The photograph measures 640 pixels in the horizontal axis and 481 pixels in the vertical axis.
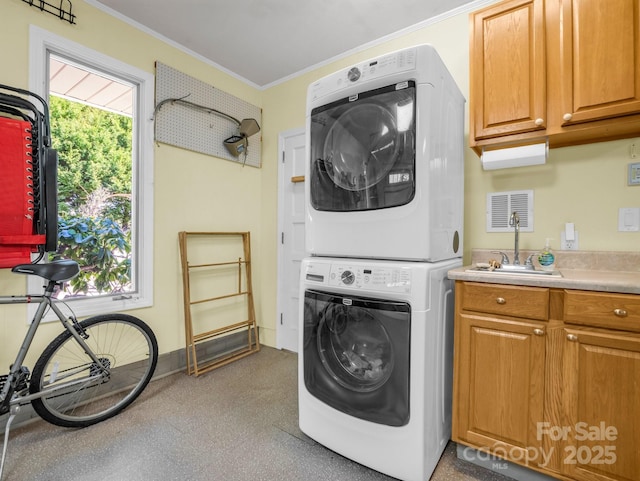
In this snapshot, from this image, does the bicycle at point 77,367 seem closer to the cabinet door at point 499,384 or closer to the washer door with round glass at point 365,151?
the washer door with round glass at point 365,151

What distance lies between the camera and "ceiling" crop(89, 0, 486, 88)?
6.93ft

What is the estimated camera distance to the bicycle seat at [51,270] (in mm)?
1594

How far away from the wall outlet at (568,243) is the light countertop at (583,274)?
0.11 feet

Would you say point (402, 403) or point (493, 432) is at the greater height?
point (402, 403)

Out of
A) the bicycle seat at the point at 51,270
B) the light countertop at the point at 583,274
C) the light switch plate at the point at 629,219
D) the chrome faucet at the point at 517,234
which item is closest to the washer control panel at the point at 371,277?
the light countertop at the point at 583,274

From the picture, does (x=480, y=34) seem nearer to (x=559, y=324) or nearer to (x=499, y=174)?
(x=499, y=174)

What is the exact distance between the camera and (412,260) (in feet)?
4.88

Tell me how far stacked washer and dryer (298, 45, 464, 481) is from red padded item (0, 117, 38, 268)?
62.2 inches

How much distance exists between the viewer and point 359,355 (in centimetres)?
157

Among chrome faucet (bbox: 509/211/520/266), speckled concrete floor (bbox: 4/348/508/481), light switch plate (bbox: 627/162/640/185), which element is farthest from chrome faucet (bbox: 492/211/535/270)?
speckled concrete floor (bbox: 4/348/508/481)

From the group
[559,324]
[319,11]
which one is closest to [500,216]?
[559,324]

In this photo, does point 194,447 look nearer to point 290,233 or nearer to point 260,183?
point 290,233

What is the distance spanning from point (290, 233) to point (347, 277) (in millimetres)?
1647

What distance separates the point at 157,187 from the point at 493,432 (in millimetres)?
2691
